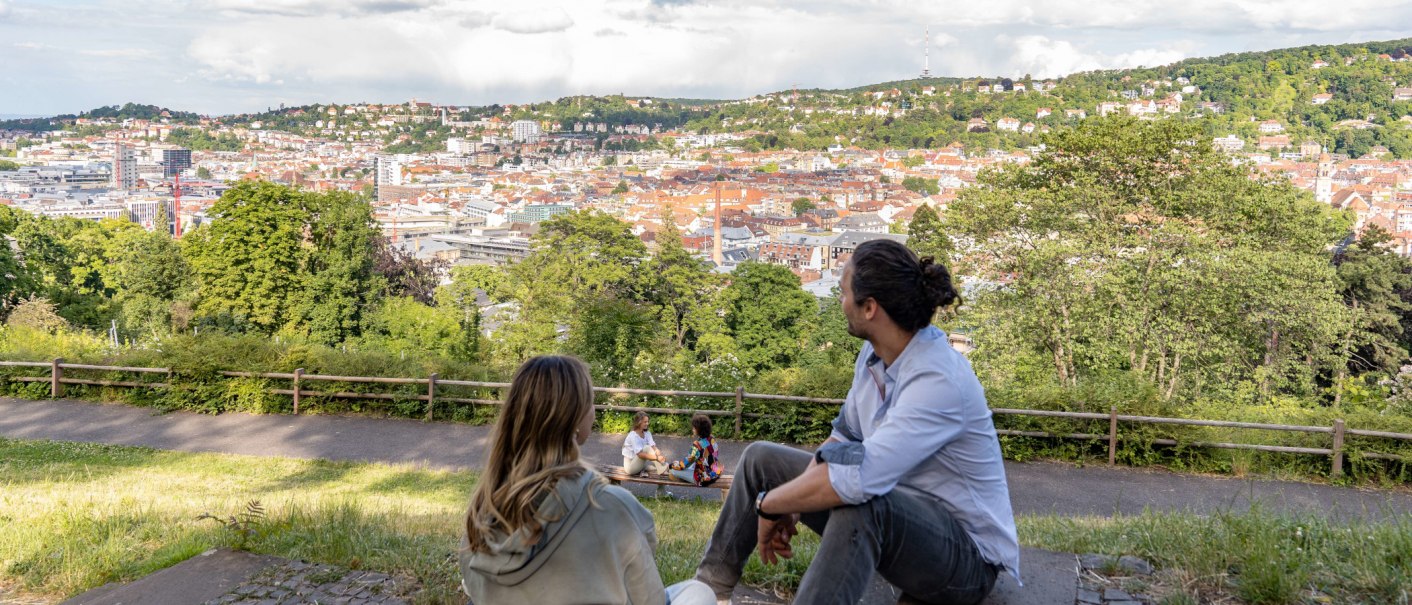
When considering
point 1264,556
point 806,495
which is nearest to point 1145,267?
point 1264,556

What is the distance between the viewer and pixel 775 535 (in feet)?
8.86

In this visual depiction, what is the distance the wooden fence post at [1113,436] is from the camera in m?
9.07

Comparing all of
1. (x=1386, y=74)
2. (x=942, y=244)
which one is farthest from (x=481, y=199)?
(x=942, y=244)

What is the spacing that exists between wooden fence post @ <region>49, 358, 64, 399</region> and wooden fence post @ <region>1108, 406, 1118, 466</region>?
39.9 ft

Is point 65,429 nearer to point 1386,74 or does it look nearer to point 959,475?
point 959,475

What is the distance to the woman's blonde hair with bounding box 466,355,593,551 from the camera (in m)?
2.02

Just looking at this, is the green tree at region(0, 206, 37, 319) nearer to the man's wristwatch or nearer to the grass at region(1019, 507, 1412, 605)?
the man's wristwatch

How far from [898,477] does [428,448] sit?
350 inches

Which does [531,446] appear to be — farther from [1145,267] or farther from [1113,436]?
[1145,267]

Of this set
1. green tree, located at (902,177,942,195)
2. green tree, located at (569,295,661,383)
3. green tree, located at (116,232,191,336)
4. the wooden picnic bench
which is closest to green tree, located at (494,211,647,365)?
green tree, located at (569,295,661,383)

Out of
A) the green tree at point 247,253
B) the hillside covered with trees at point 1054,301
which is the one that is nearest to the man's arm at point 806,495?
the hillside covered with trees at point 1054,301

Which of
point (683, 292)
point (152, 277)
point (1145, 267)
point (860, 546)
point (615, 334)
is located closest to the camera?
point (860, 546)

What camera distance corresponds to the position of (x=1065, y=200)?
18.7 m

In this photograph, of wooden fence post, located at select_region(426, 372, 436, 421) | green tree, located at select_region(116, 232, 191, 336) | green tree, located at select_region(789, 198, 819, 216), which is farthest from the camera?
green tree, located at select_region(789, 198, 819, 216)
